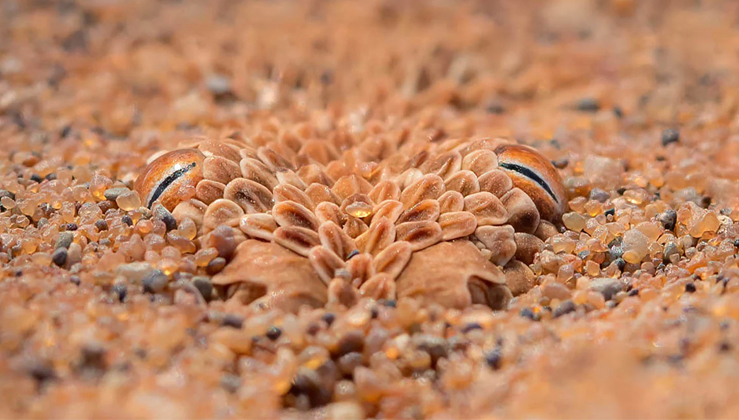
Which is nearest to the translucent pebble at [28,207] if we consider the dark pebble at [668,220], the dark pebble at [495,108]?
the dark pebble at [668,220]

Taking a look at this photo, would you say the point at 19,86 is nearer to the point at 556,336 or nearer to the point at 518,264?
the point at 518,264

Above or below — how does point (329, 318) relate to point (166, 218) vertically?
below

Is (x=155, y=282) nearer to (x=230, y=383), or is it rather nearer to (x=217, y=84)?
(x=230, y=383)

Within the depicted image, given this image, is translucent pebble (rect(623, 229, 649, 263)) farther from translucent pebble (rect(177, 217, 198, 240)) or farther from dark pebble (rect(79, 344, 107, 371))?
dark pebble (rect(79, 344, 107, 371))

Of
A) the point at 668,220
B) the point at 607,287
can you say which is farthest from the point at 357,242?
the point at 668,220

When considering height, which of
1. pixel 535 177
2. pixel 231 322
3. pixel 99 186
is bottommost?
pixel 231 322

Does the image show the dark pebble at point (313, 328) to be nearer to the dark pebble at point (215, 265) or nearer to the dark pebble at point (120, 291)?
the dark pebble at point (215, 265)
